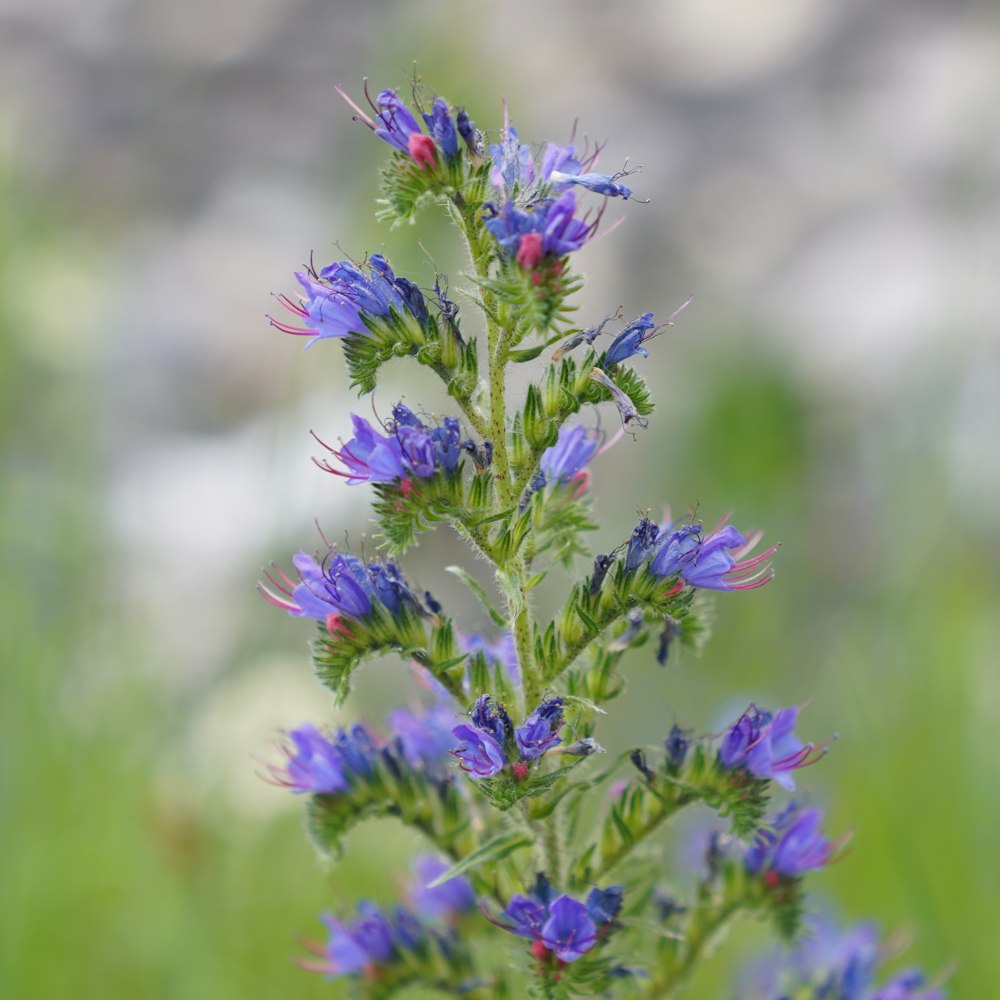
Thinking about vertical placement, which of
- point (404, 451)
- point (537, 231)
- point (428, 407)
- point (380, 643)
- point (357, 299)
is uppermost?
point (428, 407)

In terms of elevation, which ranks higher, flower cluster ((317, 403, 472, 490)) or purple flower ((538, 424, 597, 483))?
purple flower ((538, 424, 597, 483))

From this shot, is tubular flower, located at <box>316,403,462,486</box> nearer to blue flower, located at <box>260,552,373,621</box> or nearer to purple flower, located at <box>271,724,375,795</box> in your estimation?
blue flower, located at <box>260,552,373,621</box>

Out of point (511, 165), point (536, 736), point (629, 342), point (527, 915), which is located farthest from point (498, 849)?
point (511, 165)

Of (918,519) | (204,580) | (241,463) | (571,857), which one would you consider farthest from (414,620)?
(241,463)

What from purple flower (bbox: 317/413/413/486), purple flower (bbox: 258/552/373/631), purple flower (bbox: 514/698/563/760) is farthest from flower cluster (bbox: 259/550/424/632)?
purple flower (bbox: 514/698/563/760)

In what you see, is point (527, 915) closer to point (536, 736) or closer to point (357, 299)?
point (536, 736)

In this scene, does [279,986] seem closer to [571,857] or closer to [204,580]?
[571,857]

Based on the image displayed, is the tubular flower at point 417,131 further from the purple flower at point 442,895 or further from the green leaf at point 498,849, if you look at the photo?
the purple flower at point 442,895
